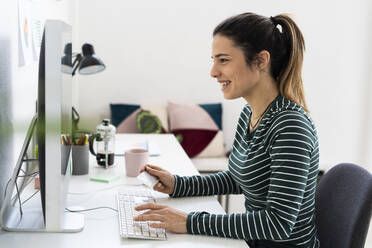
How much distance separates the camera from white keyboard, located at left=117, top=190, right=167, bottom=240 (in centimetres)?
99

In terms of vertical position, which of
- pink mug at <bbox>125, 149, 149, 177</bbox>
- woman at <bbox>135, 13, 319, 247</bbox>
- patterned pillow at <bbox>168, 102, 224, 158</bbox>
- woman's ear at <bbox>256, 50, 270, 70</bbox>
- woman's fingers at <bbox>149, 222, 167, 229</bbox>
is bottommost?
patterned pillow at <bbox>168, 102, 224, 158</bbox>

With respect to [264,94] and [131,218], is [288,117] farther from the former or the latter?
[131,218]

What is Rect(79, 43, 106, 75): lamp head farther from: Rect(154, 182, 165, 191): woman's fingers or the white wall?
the white wall

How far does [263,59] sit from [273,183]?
1.20 feet

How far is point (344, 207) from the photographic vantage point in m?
1.22

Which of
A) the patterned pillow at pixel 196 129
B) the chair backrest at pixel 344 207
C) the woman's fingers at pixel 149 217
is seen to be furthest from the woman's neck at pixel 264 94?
the patterned pillow at pixel 196 129

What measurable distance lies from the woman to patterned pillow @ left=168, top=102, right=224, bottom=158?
5.57 ft

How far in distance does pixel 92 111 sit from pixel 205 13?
1.16 metres

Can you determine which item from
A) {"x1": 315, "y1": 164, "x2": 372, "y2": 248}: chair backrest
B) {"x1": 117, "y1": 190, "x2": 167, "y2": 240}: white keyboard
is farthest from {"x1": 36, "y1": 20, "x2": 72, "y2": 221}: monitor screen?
{"x1": 315, "y1": 164, "x2": 372, "y2": 248}: chair backrest

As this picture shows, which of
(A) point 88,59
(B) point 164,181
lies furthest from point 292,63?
(A) point 88,59

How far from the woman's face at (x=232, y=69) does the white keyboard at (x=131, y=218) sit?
1.35ft

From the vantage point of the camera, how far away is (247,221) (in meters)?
1.00

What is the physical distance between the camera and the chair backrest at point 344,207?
1126 millimetres

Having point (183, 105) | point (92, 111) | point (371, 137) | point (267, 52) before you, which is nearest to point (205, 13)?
point (183, 105)
